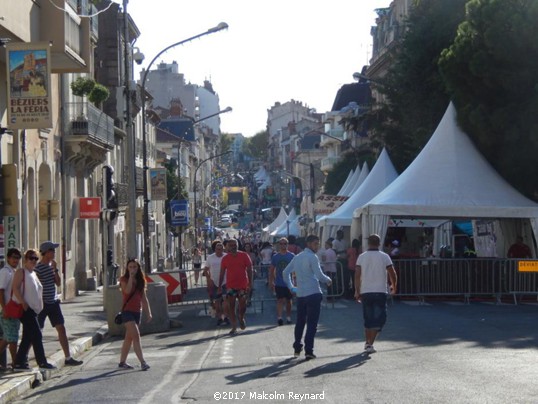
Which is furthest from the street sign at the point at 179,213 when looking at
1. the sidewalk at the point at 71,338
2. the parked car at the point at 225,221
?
the parked car at the point at 225,221

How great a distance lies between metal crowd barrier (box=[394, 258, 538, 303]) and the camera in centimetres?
2645

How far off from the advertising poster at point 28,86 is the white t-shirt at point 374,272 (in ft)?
20.1

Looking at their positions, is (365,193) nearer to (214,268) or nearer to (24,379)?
(214,268)

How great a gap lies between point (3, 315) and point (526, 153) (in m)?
19.3

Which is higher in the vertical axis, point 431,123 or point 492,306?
point 431,123

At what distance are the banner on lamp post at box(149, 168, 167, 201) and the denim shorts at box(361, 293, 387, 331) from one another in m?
28.0

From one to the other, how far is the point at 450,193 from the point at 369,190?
10.5 m

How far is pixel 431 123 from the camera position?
38.6 metres

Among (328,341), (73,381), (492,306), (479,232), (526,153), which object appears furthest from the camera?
(479,232)

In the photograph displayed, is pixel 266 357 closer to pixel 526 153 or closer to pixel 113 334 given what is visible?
pixel 113 334

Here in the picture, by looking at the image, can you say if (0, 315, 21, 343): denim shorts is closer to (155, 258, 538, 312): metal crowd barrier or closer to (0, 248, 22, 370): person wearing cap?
(0, 248, 22, 370): person wearing cap

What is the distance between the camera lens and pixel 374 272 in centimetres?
1538

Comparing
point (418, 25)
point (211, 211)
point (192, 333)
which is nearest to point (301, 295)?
point (192, 333)

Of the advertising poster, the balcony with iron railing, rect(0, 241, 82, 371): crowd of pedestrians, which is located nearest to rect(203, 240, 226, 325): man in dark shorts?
the advertising poster
